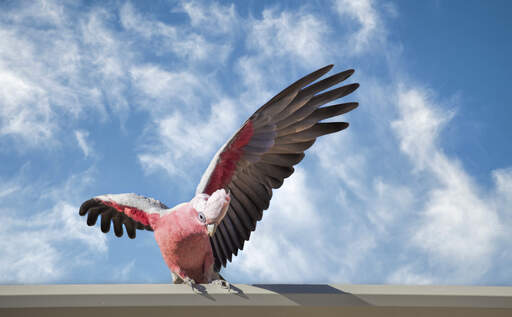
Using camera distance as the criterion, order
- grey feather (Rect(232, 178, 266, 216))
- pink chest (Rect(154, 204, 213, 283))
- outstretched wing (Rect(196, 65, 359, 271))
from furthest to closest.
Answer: grey feather (Rect(232, 178, 266, 216)) < outstretched wing (Rect(196, 65, 359, 271)) < pink chest (Rect(154, 204, 213, 283))

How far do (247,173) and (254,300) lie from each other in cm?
71

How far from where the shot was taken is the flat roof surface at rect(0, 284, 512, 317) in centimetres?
150

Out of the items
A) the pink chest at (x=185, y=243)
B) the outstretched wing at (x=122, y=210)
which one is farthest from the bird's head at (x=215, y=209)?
the outstretched wing at (x=122, y=210)

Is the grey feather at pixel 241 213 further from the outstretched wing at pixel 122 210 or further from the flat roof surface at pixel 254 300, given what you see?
the flat roof surface at pixel 254 300

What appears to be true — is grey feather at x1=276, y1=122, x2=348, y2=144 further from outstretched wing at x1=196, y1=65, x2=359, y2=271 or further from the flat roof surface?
the flat roof surface

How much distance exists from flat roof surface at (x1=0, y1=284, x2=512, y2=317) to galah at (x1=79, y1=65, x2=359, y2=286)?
0.28 meters

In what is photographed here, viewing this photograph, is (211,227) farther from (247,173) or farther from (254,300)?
(247,173)

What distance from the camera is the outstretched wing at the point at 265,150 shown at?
204 cm

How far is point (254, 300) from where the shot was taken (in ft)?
5.13

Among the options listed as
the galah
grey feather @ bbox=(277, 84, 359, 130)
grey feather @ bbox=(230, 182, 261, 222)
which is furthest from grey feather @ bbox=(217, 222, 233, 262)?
grey feather @ bbox=(277, 84, 359, 130)

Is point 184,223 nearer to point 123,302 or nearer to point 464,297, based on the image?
point 123,302

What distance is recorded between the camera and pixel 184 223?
1746 millimetres

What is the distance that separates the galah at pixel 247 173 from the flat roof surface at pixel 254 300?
28 centimetres

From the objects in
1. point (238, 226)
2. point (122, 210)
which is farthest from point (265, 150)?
point (122, 210)
